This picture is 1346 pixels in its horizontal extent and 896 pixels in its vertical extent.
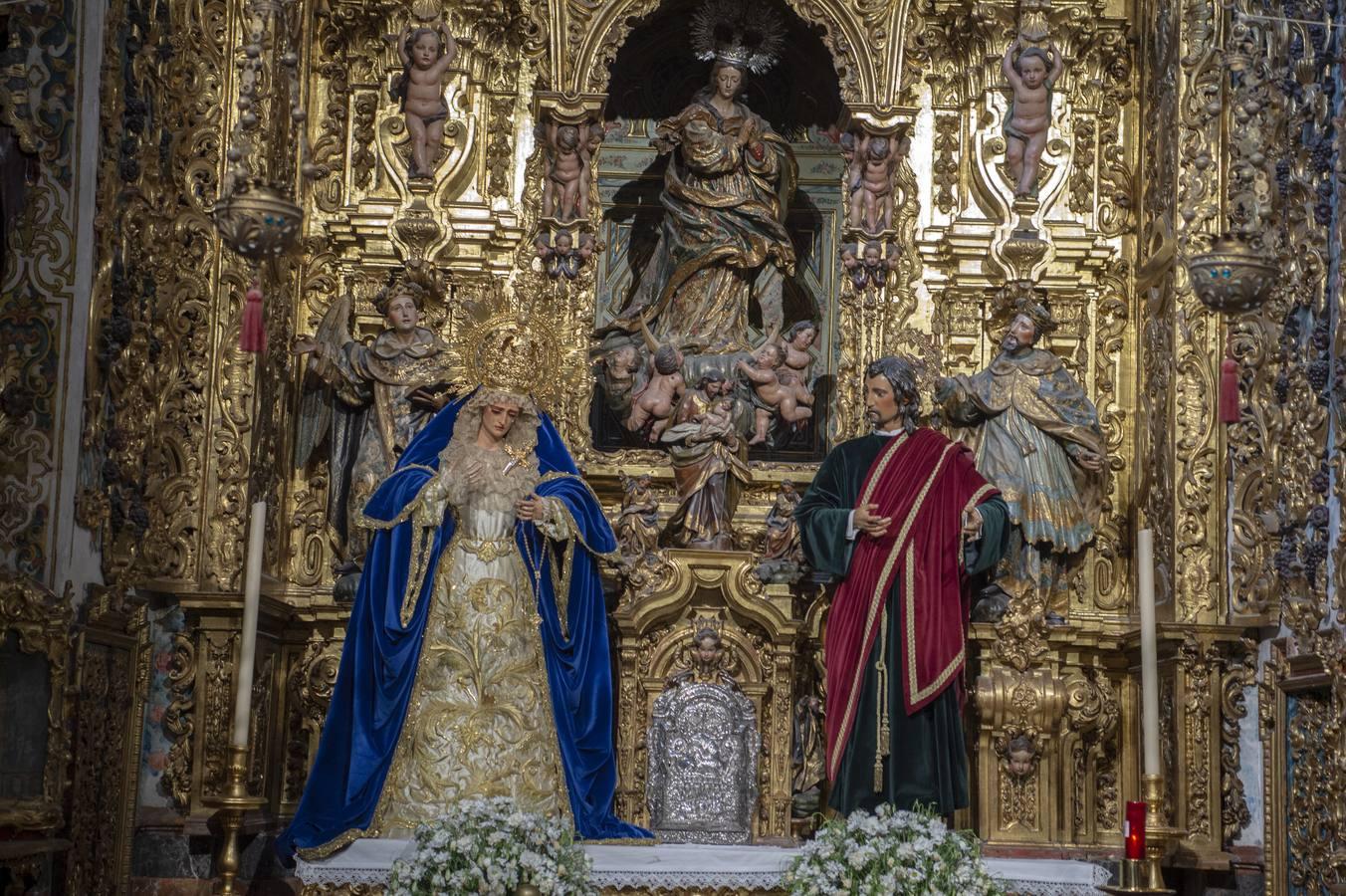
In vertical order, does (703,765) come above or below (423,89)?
below

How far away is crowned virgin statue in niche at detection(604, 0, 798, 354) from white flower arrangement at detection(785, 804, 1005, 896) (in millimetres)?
3767

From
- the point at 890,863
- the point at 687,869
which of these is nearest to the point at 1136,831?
the point at 890,863

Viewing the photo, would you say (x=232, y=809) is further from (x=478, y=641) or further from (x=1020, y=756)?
(x=1020, y=756)

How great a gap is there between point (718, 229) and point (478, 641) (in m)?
3.09

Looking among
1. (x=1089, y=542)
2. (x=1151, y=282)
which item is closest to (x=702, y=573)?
(x=1089, y=542)

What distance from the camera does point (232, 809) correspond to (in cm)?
877

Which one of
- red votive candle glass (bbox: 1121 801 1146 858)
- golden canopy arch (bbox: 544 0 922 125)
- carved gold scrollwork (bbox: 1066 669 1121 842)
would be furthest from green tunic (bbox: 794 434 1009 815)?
golden canopy arch (bbox: 544 0 922 125)

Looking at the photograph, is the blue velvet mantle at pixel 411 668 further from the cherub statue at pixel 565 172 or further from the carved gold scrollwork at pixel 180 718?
the cherub statue at pixel 565 172

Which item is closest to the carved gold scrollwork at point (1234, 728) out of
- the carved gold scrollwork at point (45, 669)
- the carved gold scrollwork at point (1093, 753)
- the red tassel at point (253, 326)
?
the carved gold scrollwork at point (1093, 753)

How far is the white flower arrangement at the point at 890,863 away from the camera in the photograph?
27.1 feet

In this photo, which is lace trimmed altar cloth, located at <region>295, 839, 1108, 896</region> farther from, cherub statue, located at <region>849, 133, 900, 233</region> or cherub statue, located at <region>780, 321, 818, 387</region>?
cherub statue, located at <region>849, 133, 900, 233</region>

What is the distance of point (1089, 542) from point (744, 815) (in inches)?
101

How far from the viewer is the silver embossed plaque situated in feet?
33.9

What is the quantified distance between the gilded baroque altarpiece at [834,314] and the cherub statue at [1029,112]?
126 mm
